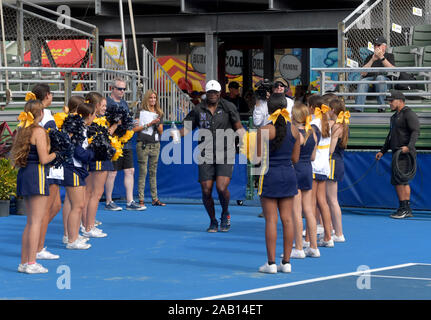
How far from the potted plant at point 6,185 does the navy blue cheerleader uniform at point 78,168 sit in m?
4.28

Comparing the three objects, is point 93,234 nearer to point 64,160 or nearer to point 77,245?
point 77,245

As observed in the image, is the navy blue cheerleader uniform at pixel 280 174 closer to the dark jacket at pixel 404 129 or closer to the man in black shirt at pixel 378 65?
the dark jacket at pixel 404 129

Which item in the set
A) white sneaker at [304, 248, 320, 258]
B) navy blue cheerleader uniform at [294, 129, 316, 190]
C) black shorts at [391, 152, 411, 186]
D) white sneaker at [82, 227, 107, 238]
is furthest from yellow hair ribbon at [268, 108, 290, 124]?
black shorts at [391, 152, 411, 186]

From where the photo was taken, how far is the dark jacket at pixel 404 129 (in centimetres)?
1414

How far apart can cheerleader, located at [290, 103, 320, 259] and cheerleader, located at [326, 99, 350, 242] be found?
898 mm

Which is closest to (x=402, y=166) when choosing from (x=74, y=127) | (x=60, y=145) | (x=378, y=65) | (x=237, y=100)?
(x=378, y=65)

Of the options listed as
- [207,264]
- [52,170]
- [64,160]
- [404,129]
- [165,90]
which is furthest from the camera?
[165,90]

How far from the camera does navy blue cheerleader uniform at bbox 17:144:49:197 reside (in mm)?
9016

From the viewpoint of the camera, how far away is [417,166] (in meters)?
14.8

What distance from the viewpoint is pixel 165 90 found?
65.7 feet

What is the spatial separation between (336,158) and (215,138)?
5.88ft

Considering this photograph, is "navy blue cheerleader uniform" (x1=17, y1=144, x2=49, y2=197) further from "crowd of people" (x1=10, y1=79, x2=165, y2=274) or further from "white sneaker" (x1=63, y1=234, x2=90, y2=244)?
"white sneaker" (x1=63, y1=234, x2=90, y2=244)

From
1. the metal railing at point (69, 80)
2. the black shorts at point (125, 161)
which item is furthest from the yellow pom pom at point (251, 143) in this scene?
the metal railing at point (69, 80)

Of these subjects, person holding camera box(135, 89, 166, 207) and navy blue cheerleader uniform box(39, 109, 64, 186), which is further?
person holding camera box(135, 89, 166, 207)
